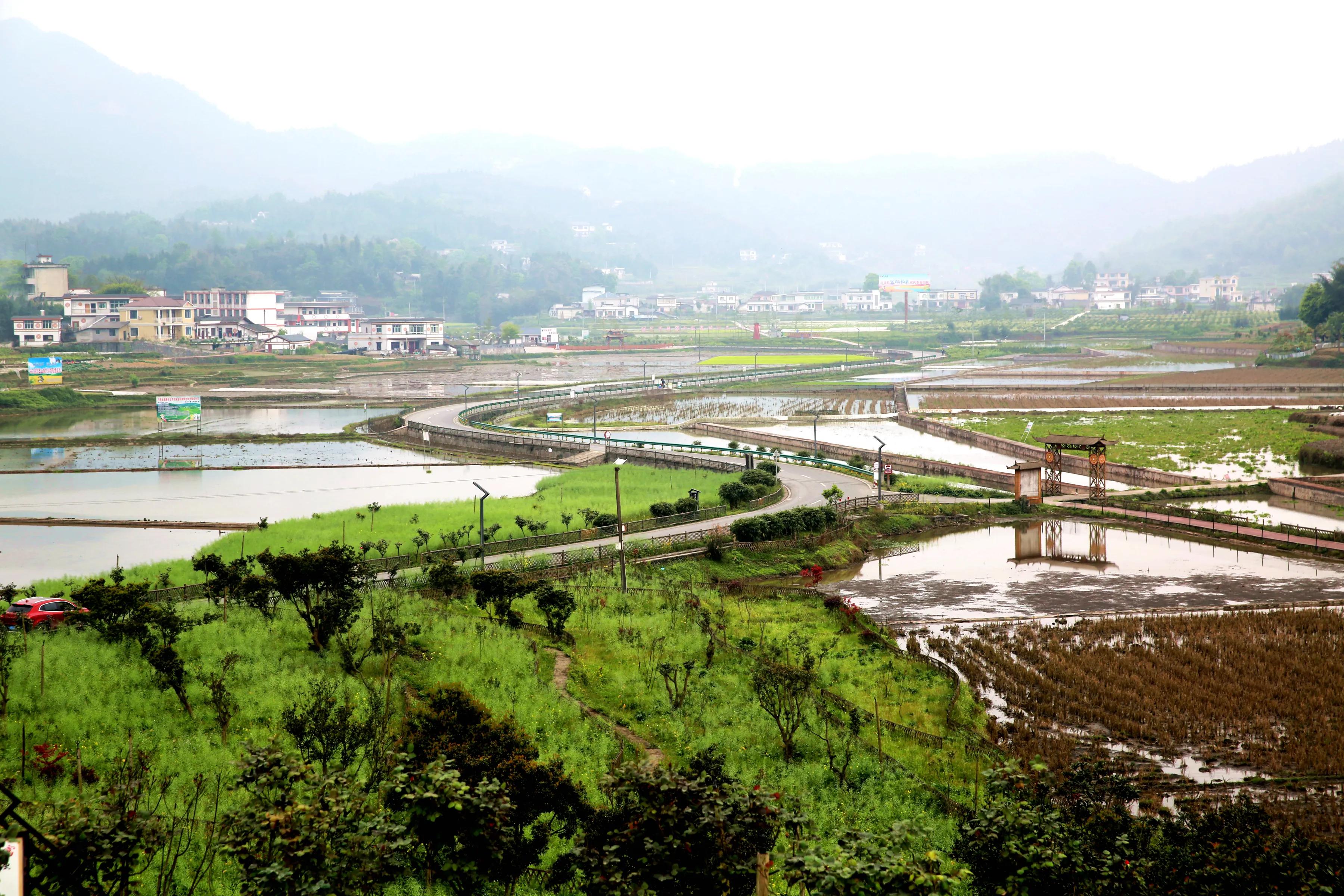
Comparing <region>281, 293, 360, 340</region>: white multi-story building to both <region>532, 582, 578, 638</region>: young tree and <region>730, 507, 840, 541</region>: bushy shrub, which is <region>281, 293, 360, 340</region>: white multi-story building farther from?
<region>532, 582, 578, 638</region>: young tree

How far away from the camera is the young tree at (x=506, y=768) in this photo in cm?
1050

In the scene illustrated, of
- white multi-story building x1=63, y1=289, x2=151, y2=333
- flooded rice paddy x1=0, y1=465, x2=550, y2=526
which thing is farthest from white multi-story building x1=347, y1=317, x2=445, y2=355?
flooded rice paddy x1=0, y1=465, x2=550, y2=526

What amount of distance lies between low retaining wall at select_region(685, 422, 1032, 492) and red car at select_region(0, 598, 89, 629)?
112 ft

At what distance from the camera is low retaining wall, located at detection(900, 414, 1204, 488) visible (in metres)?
42.5

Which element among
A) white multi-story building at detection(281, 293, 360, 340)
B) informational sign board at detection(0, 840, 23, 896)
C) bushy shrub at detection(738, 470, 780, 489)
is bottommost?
bushy shrub at detection(738, 470, 780, 489)

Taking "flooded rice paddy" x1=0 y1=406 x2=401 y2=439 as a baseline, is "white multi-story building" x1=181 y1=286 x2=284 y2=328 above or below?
above

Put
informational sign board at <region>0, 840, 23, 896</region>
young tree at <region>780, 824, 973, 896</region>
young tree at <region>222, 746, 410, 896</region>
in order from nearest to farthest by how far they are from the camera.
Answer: informational sign board at <region>0, 840, 23, 896</region> → young tree at <region>780, 824, 973, 896</region> → young tree at <region>222, 746, 410, 896</region>

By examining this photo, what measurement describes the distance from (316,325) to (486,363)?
3503cm

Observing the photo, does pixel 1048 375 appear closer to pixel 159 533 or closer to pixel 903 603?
pixel 903 603

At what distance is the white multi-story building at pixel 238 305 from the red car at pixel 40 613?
115 m

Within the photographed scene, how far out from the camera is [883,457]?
1949 inches

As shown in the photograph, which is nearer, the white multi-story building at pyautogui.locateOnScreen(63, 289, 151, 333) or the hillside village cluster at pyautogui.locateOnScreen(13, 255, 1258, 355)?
the hillside village cluster at pyautogui.locateOnScreen(13, 255, 1258, 355)

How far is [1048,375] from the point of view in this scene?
95.6 metres

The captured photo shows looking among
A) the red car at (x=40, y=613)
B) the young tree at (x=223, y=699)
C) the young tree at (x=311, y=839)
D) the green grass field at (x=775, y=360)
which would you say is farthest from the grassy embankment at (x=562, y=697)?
the green grass field at (x=775, y=360)
